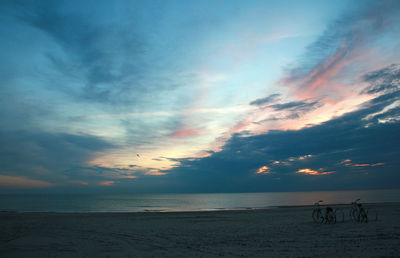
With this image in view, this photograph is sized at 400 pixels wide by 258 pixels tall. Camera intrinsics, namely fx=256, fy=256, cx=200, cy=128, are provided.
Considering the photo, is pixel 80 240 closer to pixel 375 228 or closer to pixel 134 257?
pixel 134 257

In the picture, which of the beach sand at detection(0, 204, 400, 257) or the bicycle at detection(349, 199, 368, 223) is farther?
the bicycle at detection(349, 199, 368, 223)

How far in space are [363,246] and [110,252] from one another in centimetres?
1529

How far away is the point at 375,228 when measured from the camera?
867 inches

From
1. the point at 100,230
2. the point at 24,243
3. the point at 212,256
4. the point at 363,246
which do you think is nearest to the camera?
the point at 212,256

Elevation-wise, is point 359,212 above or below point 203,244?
above

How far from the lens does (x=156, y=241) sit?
1867cm

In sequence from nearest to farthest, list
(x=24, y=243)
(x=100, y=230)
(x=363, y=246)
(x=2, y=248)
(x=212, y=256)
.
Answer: (x=212, y=256), (x=363, y=246), (x=2, y=248), (x=24, y=243), (x=100, y=230)

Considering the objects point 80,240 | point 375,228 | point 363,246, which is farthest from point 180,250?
point 375,228

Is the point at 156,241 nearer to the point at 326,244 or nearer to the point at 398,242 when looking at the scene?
the point at 326,244

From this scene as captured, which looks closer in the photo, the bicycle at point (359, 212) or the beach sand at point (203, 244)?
the beach sand at point (203, 244)

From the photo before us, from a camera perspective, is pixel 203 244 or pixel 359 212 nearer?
pixel 203 244

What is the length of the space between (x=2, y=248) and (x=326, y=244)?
68.7 ft

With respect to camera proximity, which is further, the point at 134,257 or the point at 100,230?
the point at 100,230

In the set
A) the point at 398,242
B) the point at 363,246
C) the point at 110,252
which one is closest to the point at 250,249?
the point at 363,246
